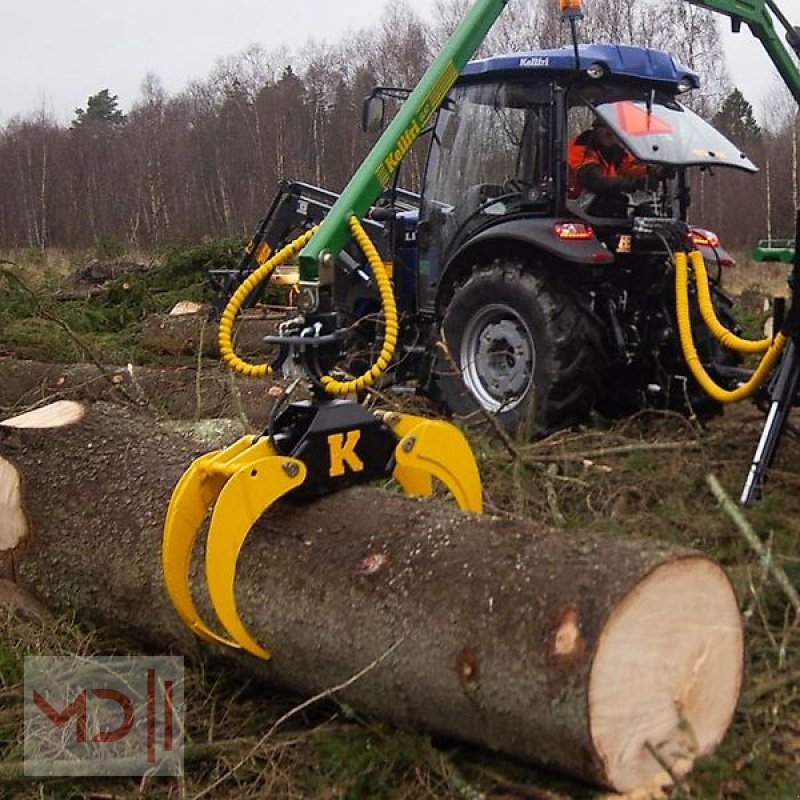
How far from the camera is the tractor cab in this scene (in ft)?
19.8

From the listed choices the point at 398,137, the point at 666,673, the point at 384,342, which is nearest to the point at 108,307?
the point at 398,137

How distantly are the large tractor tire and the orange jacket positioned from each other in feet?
2.12

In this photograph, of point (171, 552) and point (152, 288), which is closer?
point (171, 552)

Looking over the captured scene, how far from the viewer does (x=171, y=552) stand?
Result: 3.27m

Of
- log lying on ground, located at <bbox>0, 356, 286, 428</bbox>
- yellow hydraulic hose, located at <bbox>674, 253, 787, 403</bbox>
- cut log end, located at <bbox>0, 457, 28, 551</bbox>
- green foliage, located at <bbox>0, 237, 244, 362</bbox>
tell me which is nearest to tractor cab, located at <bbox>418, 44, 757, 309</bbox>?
yellow hydraulic hose, located at <bbox>674, 253, 787, 403</bbox>

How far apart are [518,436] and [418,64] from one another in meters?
28.6

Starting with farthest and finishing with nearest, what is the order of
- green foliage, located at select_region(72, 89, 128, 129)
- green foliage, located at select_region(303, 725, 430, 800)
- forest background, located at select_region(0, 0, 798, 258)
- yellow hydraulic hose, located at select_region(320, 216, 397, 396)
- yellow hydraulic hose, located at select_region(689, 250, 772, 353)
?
1. green foliage, located at select_region(72, 89, 128, 129)
2. forest background, located at select_region(0, 0, 798, 258)
3. yellow hydraulic hose, located at select_region(689, 250, 772, 353)
4. yellow hydraulic hose, located at select_region(320, 216, 397, 396)
5. green foliage, located at select_region(303, 725, 430, 800)

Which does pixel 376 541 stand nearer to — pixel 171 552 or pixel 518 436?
pixel 171 552

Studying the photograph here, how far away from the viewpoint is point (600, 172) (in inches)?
251

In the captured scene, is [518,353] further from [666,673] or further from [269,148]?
[269,148]

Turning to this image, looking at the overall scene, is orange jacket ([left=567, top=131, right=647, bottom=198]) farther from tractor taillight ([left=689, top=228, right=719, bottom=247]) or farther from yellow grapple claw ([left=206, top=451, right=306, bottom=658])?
Answer: yellow grapple claw ([left=206, top=451, right=306, bottom=658])

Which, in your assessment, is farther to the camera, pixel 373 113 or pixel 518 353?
pixel 518 353

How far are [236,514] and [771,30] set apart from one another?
4.29 metres

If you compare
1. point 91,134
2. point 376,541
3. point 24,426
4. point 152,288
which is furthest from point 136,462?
point 91,134
